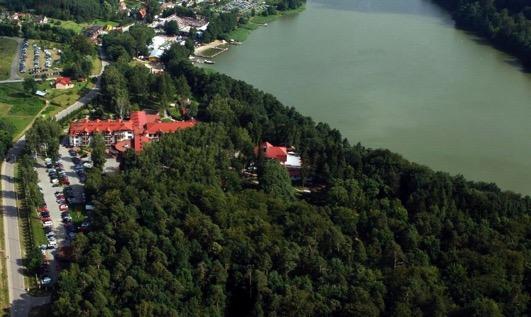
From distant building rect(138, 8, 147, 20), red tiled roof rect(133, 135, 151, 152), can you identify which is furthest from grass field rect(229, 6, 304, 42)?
red tiled roof rect(133, 135, 151, 152)

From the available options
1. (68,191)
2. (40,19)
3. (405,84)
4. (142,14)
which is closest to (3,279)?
(68,191)

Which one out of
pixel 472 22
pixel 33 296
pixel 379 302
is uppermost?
pixel 472 22

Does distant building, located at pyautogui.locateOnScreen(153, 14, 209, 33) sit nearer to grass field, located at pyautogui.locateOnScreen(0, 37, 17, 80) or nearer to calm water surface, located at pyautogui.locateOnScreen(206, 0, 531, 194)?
calm water surface, located at pyautogui.locateOnScreen(206, 0, 531, 194)

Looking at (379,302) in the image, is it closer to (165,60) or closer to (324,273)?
(324,273)

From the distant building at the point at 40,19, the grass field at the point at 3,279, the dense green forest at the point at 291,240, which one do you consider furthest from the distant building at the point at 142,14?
the grass field at the point at 3,279

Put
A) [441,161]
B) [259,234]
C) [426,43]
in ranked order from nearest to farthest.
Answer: [259,234], [441,161], [426,43]

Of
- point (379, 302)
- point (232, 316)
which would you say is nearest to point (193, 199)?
point (232, 316)
